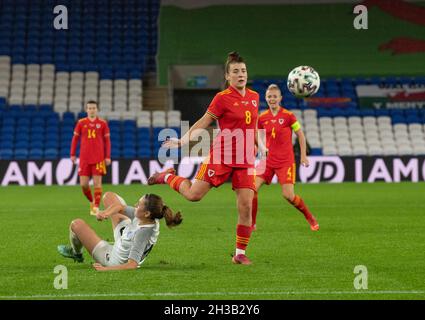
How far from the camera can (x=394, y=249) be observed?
11055mm

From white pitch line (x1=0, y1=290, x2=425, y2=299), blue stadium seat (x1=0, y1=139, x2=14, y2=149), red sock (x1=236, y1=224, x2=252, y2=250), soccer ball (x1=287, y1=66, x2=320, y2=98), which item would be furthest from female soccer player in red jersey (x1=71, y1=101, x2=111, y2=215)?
blue stadium seat (x1=0, y1=139, x2=14, y2=149)

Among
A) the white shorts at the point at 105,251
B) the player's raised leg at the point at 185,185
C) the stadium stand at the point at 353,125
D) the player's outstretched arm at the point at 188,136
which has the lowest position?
the white shorts at the point at 105,251

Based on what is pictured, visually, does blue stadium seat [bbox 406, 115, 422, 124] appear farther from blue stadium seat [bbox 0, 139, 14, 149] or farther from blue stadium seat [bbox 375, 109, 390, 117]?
blue stadium seat [bbox 0, 139, 14, 149]

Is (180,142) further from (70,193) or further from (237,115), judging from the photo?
(70,193)

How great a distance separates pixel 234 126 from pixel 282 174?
4.11 metres

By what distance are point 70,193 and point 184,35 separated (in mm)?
13898

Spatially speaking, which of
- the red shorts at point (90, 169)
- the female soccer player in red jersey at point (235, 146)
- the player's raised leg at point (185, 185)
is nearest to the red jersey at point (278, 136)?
the player's raised leg at point (185, 185)

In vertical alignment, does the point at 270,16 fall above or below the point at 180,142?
above

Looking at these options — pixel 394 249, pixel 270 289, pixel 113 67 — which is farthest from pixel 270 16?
pixel 270 289

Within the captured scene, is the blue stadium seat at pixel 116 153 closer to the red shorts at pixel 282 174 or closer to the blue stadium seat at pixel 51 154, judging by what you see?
the blue stadium seat at pixel 51 154

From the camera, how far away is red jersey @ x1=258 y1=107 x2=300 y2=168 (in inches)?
543

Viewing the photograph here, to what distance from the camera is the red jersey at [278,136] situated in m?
13.8

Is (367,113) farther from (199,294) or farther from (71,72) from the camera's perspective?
(199,294)

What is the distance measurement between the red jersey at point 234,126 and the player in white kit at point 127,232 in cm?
106
